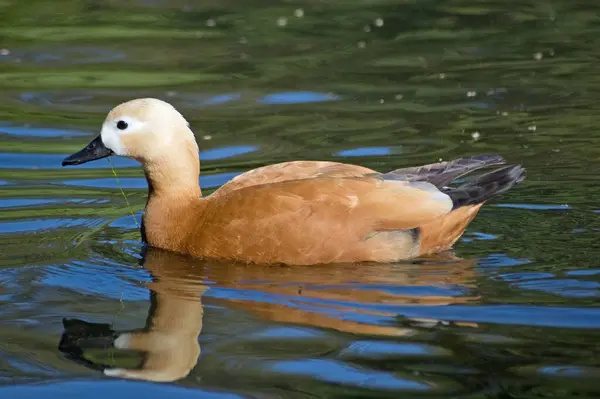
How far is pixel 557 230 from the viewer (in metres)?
8.24

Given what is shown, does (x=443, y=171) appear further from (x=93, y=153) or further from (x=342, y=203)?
(x=93, y=153)

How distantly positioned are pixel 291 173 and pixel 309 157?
2097 millimetres

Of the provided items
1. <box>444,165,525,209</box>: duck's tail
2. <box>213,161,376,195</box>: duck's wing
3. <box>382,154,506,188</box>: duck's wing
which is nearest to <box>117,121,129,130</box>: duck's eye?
<box>213,161,376,195</box>: duck's wing

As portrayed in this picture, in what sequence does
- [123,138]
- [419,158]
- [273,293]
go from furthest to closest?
[419,158]
[123,138]
[273,293]

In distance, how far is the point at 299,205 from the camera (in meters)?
7.95

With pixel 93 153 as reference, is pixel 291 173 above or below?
below

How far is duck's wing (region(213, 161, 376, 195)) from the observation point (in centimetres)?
827

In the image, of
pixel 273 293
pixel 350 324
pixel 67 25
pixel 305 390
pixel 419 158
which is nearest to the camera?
pixel 305 390

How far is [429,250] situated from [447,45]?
565 cm

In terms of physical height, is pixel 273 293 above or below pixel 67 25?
below

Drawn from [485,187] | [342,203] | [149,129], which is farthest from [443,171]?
[149,129]

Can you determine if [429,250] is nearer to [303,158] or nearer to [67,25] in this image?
[303,158]

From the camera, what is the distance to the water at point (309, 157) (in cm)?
623

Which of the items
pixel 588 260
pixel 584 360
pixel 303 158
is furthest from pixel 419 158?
pixel 584 360
